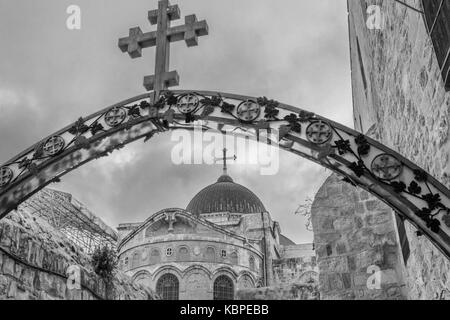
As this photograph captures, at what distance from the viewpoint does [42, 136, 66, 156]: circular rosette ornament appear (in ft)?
15.6

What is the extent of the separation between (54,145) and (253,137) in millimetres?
1910

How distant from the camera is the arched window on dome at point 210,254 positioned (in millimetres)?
34503

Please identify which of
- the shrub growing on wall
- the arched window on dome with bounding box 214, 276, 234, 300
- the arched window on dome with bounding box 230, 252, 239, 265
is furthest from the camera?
the arched window on dome with bounding box 230, 252, 239, 265

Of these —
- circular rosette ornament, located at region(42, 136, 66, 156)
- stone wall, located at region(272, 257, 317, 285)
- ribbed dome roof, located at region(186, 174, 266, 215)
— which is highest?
ribbed dome roof, located at region(186, 174, 266, 215)

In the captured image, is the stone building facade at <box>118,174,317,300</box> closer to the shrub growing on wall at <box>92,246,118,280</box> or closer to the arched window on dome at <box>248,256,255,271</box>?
the arched window on dome at <box>248,256,255,271</box>

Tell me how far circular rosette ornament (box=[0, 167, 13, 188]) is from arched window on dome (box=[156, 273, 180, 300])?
30.5 metres

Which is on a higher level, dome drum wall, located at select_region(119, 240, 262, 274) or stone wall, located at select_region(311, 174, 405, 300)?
dome drum wall, located at select_region(119, 240, 262, 274)

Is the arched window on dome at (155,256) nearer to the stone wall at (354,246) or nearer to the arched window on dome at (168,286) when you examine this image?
the arched window on dome at (168,286)

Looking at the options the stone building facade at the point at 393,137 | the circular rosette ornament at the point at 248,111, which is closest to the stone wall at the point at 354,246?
the stone building facade at the point at 393,137

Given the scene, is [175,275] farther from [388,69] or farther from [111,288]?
[388,69]

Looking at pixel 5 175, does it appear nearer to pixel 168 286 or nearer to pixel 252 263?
pixel 168 286

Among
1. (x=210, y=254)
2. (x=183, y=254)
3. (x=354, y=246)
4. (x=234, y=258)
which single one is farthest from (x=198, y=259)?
(x=354, y=246)

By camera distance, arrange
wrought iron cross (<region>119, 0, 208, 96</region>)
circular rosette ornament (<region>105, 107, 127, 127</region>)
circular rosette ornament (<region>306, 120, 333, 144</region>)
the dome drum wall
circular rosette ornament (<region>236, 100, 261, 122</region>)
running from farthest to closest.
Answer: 1. the dome drum wall
2. wrought iron cross (<region>119, 0, 208, 96</region>)
3. circular rosette ornament (<region>105, 107, 127, 127</region>)
4. circular rosette ornament (<region>236, 100, 261, 122</region>)
5. circular rosette ornament (<region>306, 120, 333, 144</region>)

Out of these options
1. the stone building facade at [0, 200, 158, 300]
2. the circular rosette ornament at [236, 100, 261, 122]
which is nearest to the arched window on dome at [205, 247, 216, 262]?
the stone building facade at [0, 200, 158, 300]
